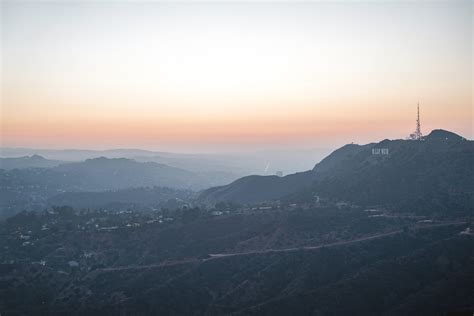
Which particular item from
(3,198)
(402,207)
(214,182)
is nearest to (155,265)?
(402,207)

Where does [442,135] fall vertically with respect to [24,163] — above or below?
above

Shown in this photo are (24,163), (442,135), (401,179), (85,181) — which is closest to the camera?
(401,179)

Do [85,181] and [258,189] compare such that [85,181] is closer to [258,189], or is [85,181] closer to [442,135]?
[258,189]

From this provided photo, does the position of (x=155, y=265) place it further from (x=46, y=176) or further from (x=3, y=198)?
(x=46, y=176)

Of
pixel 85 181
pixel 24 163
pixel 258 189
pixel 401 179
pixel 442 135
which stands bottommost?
pixel 258 189

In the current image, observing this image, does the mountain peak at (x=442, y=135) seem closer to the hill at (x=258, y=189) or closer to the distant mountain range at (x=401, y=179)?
the distant mountain range at (x=401, y=179)

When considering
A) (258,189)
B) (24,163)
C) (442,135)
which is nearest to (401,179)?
(442,135)

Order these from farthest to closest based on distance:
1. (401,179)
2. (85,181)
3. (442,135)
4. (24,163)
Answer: (24,163) → (85,181) → (442,135) → (401,179)

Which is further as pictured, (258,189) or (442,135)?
(258,189)

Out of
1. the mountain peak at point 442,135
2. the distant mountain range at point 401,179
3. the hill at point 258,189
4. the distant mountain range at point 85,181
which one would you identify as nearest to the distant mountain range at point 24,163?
the distant mountain range at point 85,181
